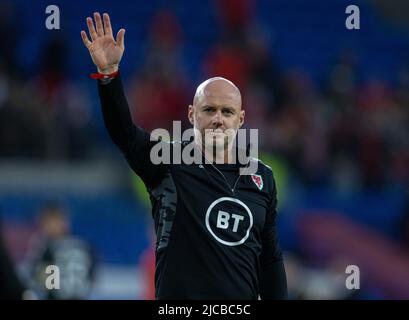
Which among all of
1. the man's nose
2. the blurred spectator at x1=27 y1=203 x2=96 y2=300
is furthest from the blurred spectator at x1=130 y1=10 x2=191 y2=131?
the man's nose

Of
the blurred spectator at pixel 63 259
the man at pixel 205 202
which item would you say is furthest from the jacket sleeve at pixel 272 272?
the blurred spectator at pixel 63 259

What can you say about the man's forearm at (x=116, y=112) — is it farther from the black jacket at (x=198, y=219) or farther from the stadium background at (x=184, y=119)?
the stadium background at (x=184, y=119)

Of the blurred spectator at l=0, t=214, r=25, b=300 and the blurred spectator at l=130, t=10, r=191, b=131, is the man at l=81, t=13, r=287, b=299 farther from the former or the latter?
the blurred spectator at l=130, t=10, r=191, b=131

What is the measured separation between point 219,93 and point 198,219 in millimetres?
604

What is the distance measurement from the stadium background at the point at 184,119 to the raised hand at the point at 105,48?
518 cm

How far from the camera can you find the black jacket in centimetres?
409

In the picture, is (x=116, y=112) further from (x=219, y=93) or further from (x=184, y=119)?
(x=184, y=119)

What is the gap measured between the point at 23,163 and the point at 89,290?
3.19 meters

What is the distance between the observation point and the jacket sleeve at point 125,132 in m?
4.07

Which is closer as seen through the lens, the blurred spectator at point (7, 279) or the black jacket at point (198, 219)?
the blurred spectator at point (7, 279)

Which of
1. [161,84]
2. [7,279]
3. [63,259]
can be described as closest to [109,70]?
[7,279]

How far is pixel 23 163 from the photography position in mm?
11156
